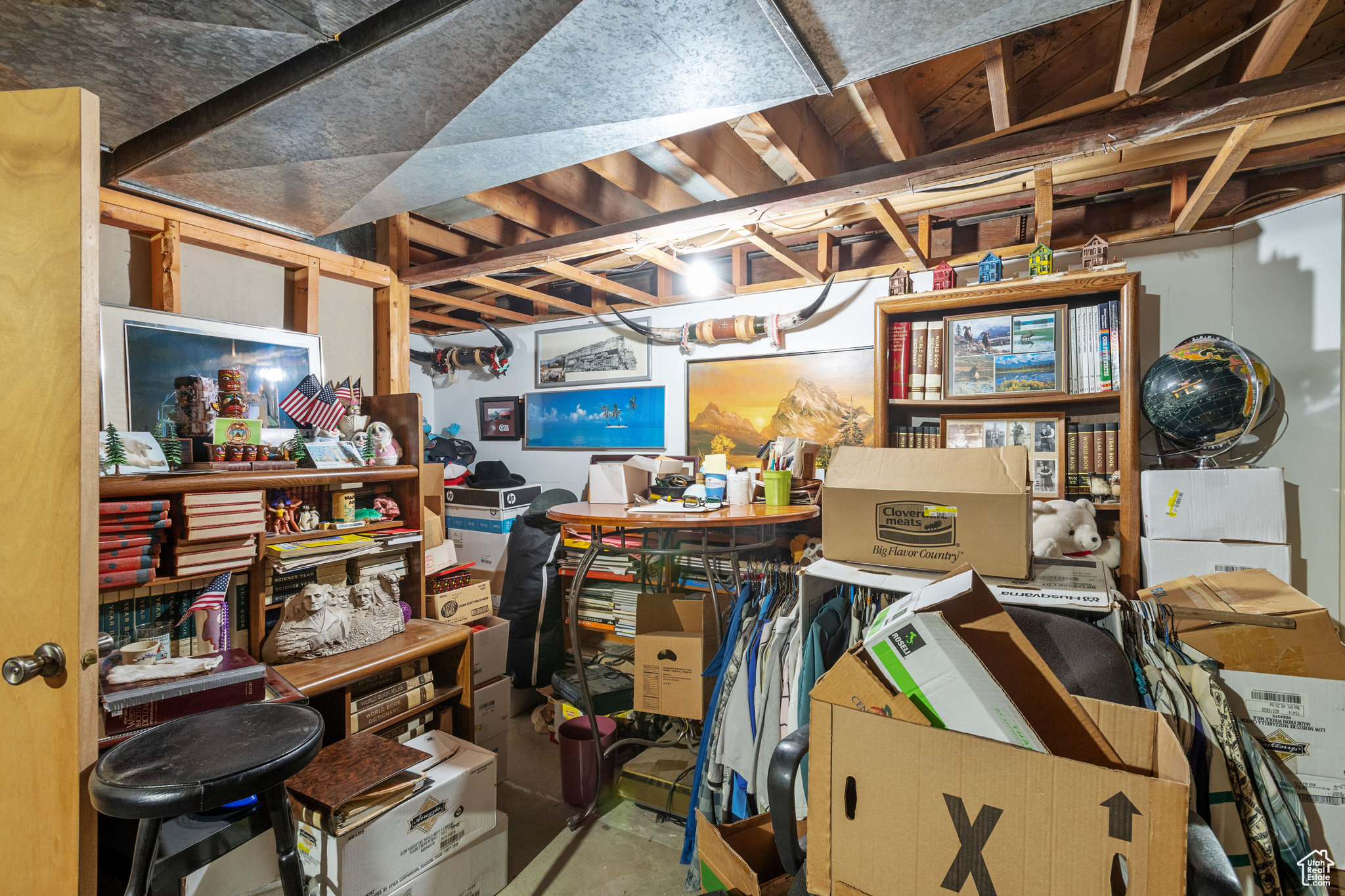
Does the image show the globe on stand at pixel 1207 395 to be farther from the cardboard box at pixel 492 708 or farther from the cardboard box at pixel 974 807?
the cardboard box at pixel 492 708

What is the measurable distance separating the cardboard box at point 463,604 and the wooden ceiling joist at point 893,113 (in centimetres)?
251

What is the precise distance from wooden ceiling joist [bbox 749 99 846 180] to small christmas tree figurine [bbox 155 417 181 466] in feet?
6.80

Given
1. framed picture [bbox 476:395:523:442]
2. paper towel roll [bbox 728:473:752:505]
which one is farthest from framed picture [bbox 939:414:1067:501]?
framed picture [bbox 476:395:523:442]

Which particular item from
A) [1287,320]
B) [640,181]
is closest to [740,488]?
[640,181]

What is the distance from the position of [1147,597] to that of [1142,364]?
1397mm

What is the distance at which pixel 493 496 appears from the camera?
13.8 ft

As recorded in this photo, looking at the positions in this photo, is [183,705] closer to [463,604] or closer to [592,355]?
[463,604]

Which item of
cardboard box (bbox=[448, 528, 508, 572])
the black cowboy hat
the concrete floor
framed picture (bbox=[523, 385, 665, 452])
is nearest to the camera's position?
the concrete floor

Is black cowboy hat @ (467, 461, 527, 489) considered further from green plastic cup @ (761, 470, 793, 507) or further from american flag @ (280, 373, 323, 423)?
green plastic cup @ (761, 470, 793, 507)

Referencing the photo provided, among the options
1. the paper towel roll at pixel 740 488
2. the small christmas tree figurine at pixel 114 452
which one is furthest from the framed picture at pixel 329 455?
the paper towel roll at pixel 740 488

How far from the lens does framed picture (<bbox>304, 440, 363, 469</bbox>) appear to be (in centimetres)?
209

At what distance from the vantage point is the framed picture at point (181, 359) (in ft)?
5.96

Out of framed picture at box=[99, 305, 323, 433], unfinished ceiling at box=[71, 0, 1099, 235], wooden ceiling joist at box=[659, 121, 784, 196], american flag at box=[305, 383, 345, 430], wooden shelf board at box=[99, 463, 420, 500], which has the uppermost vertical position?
wooden ceiling joist at box=[659, 121, 784, 196]

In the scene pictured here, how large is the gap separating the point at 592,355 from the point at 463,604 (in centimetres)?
209
